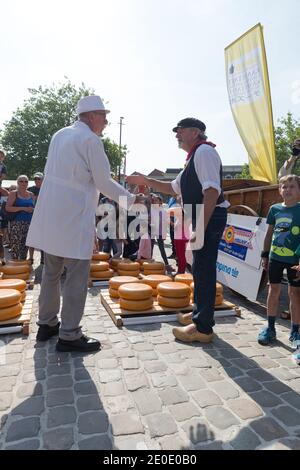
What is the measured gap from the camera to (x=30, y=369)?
9.07 feet

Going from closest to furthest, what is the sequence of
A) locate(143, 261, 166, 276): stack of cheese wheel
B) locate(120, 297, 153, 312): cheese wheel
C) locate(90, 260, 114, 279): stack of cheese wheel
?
locate(120, 297, 153, 312): cheese wheel < locate(90, 260, 114, 279): stack of cheese wheel < locate(143, 261, 166, 276): stack of cheese wheel

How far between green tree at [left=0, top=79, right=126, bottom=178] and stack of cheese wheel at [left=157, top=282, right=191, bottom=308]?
93.0 feet

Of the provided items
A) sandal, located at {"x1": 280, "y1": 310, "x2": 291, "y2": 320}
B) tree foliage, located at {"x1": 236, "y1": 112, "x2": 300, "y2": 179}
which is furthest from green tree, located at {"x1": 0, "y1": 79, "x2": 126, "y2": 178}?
sandal, located at {"x1": 280, "y1": 310, "x2": 291, "y2": 320}

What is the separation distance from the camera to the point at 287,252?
11.2 ft

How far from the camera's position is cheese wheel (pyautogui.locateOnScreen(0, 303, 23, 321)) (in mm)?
3516

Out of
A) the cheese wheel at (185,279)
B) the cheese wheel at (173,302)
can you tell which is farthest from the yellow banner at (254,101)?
the cheese wheel at (173,302)

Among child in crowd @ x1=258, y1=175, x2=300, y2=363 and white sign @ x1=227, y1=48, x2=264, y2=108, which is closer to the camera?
child in crowd @ x1=258, y1=175, x2=300, y2=363

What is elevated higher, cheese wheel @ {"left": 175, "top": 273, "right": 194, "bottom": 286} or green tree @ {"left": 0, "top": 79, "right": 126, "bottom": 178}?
green tree @ {"left": 0, "top": 79, "right": 126, "bottom": 178}

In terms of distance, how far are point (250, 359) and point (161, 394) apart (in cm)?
110

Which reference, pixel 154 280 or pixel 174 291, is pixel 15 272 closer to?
pixel 154 280

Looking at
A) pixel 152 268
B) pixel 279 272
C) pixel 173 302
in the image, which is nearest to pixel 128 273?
pixel 152 268

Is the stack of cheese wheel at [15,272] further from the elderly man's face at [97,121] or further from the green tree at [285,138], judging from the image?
the green tree at [285,138]

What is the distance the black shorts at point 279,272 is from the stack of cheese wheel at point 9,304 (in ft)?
9.46

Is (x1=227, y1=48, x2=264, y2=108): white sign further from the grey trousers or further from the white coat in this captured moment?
the grey trousers
